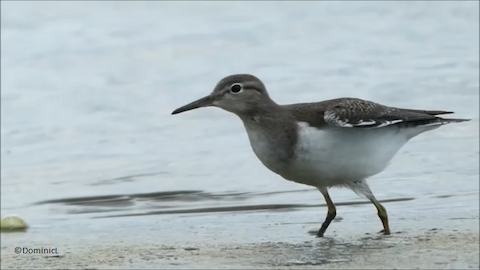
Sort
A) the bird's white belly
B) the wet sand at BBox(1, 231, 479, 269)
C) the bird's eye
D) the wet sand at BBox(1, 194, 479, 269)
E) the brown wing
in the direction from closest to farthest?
the wet sand at BBox(1, 231, 479, 269) < the wet sand at BBox(1, 194, 479, 269) < the bird's white belly < the brown wing < the bird's eye

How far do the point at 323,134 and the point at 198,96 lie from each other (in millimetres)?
6032

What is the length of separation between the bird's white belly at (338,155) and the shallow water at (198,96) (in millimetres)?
541

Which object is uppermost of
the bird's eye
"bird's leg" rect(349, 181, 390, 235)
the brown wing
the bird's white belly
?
the bird's eye

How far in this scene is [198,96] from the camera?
1391 cm

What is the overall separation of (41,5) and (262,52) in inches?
149

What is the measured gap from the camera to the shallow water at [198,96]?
977cm

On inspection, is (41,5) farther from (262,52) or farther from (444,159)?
(444,159)

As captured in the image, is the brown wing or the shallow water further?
the shallow water

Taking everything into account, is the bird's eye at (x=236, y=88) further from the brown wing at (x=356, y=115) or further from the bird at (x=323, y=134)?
the brown wing at (x=356, y=115)

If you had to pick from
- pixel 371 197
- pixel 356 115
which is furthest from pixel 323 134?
pixel 371 197

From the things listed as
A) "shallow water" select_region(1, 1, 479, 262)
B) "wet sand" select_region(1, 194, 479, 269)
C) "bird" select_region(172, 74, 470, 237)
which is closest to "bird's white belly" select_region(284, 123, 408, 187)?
"bird" select_region(172, 74, 470, 237)

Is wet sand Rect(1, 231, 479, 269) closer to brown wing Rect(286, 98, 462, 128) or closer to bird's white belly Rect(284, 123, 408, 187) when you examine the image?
bird's white belly Rect(284, 123, 408, 187)

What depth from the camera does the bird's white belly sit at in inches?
313

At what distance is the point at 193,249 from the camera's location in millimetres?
7441
